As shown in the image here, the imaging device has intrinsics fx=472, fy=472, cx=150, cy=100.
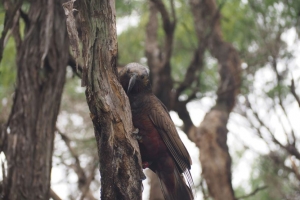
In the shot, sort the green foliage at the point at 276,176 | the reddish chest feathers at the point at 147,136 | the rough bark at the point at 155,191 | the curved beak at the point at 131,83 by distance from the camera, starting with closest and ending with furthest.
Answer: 1. the reddish chest feathers at the point at 147,136
2. the curved beak at the point at 131,83
3. the rough bark at the point at 155,191
4. the green foliage at the point at 276,176

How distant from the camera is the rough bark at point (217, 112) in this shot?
6691mm

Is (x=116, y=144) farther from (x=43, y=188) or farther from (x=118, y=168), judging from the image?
(x=43, y=188)

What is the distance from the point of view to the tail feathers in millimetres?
4133

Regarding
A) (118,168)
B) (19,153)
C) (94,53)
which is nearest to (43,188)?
(19,153)

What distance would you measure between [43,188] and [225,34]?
5278 millimetres

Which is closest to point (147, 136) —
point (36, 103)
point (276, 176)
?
point (36, 103)

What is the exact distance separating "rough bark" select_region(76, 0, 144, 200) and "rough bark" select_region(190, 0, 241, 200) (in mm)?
3752

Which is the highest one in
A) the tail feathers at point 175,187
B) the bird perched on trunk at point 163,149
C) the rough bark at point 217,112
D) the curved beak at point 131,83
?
the rough bark at point 217,112

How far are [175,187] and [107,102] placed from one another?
1.47 meters

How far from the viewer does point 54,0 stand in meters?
4.80

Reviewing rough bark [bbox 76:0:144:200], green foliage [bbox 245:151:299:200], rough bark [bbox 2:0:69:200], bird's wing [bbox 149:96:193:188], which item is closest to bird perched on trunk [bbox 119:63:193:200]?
bird's wing [bbox 149:96:193:188]

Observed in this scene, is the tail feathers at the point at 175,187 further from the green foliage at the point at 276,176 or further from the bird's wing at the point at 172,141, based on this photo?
the green foliage at the point at 276,176

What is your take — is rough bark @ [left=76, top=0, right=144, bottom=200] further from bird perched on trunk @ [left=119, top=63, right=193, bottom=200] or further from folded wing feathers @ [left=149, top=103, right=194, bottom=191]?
folded wing feathers @ [left=149, top=103, right=194, bottom=191]

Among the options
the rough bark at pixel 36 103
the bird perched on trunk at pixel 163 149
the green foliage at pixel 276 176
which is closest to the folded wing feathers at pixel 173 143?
the bird perched on trunk at pixel 163 149
